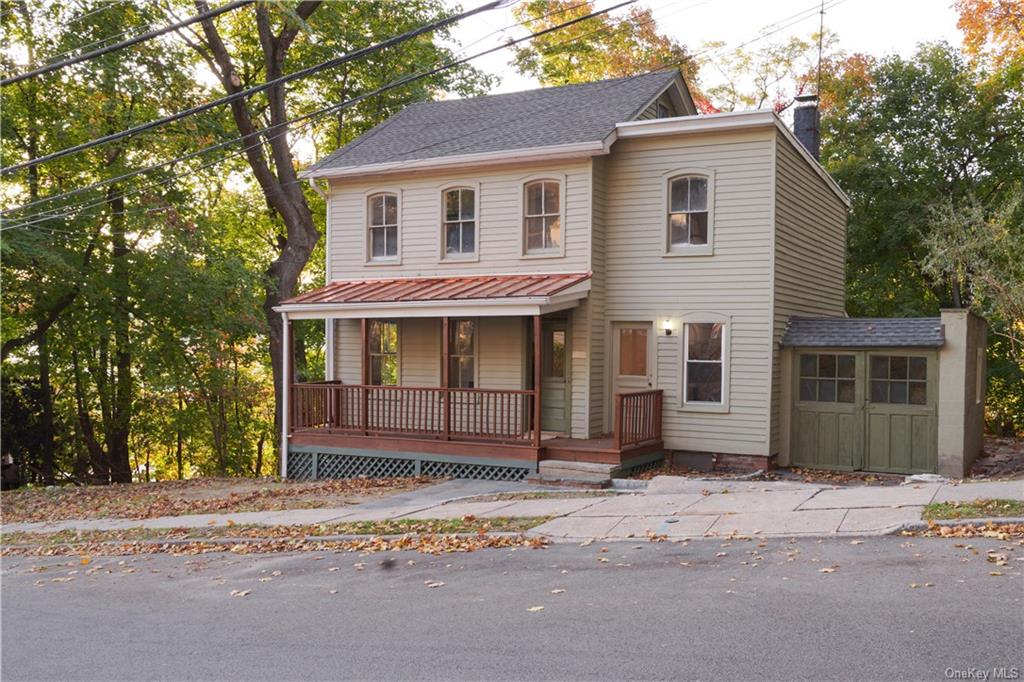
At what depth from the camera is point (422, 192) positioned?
58.7ft

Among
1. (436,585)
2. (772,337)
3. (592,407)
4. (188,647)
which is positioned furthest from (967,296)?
(188,647)

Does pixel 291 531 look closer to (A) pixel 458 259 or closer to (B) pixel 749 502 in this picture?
(B) pixel 749 502

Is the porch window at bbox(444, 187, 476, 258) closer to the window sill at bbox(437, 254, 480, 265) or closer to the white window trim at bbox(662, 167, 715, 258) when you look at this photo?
the window sill at bbox(437, 254, 480, 265)

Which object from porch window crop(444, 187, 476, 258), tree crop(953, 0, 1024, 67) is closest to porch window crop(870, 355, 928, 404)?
porch window crop(444, 187, 476, 258)

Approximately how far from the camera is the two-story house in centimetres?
1527

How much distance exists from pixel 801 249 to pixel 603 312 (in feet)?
13.3

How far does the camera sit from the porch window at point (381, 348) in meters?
18.7

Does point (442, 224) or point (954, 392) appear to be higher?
point (442, 224)

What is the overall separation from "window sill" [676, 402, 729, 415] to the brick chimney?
6.91 meters

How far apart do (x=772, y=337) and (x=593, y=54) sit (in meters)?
18.1

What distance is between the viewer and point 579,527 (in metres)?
10.2

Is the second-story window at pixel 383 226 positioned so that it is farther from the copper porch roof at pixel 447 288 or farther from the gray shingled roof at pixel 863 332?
the gray shingled roof at pixel 863 332

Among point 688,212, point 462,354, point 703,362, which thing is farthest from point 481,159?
point 703,362

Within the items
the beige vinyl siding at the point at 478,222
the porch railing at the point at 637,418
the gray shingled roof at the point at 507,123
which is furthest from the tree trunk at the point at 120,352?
the porch railing at the point at 637,418
